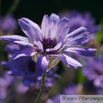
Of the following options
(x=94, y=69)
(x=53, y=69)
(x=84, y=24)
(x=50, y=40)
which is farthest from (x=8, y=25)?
(x=50, y=40)


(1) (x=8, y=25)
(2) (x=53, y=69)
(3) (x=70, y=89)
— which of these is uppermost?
(1) (x=8, y=25)

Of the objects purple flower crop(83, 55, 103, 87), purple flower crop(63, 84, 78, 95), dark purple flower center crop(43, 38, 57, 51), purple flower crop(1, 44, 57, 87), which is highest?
dark purple flower center crop(43, 38, 57, 51)

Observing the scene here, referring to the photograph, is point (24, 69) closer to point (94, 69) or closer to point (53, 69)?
point (53, 69)

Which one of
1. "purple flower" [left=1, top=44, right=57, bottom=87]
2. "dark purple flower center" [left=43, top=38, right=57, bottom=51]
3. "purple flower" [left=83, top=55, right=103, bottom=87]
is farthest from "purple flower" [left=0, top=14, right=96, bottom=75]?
"purple flower" [left=83, top=55, right=103, bottom=87]

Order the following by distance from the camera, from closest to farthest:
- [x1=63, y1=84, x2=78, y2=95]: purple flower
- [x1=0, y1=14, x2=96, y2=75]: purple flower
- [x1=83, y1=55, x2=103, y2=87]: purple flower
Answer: [x1=0, y1=14, x2=96, y2=75]: purple flower
[x1=83, y1=55, x2=103, y2=87]: purple flower
[x1=63, y1=84, x2=78, y2=95]: purple flower

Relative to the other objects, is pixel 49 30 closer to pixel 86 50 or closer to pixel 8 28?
pixel 86 50

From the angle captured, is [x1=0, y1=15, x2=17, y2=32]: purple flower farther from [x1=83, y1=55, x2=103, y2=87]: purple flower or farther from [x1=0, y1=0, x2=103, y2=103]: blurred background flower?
[x1=83, y1=55, x2=103, y2=87]: purple flower

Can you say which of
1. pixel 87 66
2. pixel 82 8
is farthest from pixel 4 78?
pixel 82 8
